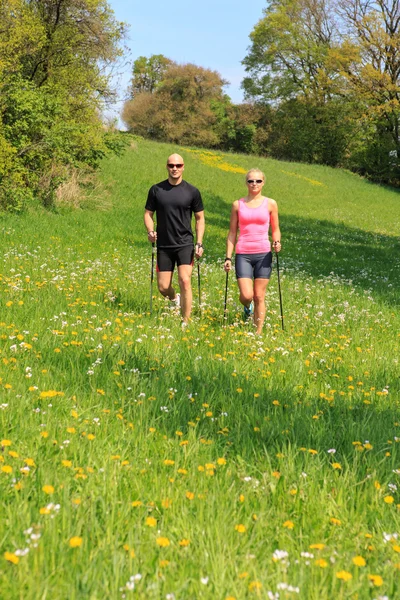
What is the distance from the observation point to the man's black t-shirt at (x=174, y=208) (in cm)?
732

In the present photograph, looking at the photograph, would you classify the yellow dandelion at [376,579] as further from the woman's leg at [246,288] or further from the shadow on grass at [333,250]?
the shadow on grass at [333,250]

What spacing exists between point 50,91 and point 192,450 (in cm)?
1860

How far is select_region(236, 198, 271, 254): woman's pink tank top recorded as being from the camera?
7102 millimetres

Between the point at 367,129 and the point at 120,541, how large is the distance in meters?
60.4

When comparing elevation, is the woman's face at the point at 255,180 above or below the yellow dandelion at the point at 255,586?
above

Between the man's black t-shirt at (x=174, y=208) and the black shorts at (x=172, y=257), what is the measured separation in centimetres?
7

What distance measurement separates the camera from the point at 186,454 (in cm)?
339

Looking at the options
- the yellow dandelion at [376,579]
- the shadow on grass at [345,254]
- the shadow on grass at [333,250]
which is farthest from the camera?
the shadow on grass at [333,250]

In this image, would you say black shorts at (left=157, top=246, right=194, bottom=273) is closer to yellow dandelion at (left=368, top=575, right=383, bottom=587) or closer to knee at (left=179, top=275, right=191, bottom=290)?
knee at (left=179, top=275, right=191, bottom=290)

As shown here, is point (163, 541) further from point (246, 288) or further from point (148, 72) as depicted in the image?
point (148, 72)

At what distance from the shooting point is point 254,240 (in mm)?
7199

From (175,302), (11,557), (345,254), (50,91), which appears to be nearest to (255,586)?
(11,557)

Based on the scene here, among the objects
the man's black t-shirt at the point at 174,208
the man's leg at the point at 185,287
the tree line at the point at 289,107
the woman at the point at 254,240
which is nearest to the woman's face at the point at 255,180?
the woman at the point at 254,240

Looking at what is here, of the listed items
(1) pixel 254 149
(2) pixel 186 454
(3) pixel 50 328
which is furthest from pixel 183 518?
(1) pixel 254 149
